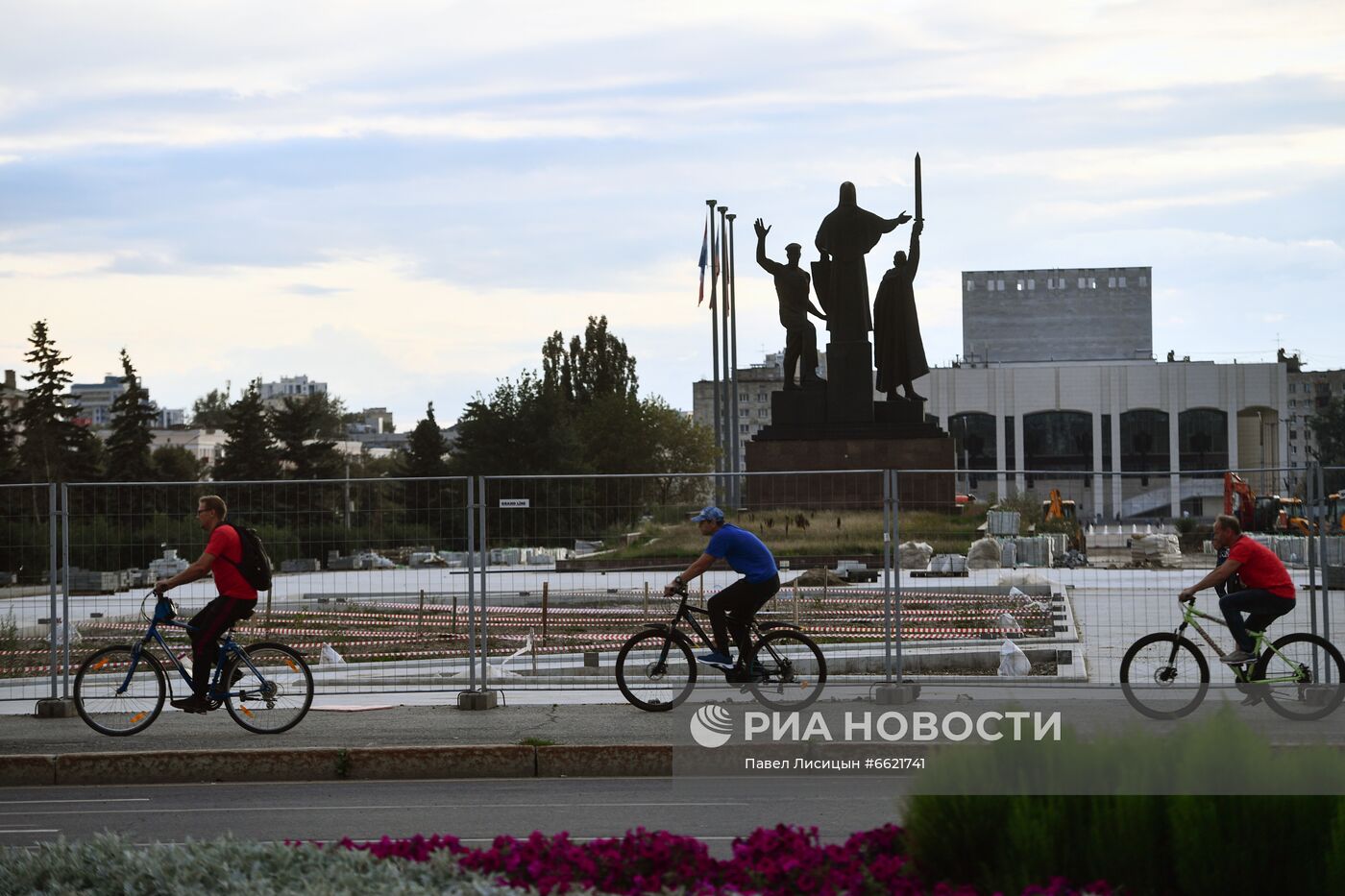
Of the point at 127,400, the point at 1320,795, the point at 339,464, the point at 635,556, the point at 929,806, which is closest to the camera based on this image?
the point at 1320,795

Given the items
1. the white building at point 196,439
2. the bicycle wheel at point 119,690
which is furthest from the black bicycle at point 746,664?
the white building at point 196,439

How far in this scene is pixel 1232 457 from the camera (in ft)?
349

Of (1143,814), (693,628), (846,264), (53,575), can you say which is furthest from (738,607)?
(846,264)

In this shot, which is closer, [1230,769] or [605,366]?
[1230,769]

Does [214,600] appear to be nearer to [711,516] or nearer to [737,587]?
[711,516]

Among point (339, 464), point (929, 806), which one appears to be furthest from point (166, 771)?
point (339, 464)

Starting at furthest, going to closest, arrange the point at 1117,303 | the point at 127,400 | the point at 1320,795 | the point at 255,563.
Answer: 1. the point at 1117,303
2. the point at 127,400
3. the point at 255,563
4. the point at 1320,795

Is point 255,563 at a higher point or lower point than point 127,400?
lower

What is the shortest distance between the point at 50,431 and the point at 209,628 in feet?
248

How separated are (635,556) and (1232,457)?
9964cm

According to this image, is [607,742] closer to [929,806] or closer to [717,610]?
[717,610]

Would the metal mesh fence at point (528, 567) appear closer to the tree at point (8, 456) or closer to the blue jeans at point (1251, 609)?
the blue jeans at point (1251, 609)

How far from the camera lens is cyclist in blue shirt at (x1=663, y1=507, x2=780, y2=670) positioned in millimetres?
12195

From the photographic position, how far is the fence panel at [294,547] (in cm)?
1416
